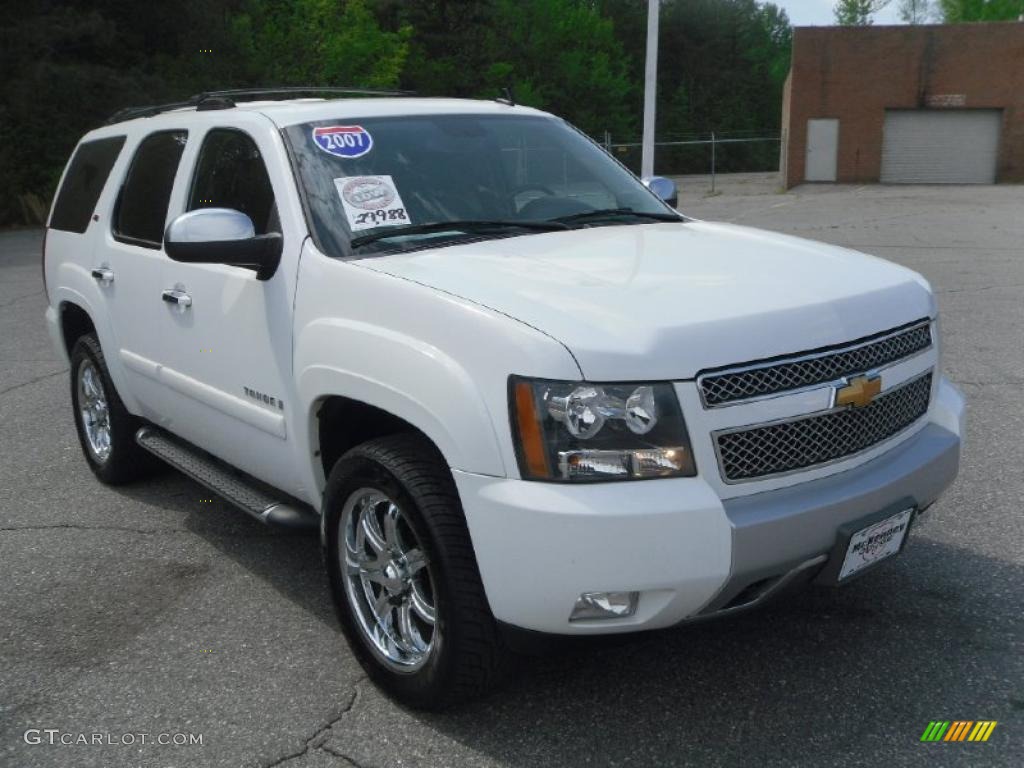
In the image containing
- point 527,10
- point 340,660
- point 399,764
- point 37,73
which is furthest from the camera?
point 527,10

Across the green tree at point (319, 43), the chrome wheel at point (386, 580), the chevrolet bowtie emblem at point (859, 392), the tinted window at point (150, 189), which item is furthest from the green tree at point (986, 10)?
the chrome wheel at point (386, 580)

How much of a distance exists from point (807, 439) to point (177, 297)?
265 centimetres

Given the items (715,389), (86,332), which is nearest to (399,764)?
(715,389)

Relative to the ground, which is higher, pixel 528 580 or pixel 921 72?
pixel 921 72

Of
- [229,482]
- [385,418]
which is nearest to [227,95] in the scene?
[229,482]

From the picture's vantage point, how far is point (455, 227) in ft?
12.6

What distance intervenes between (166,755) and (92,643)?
0.90 m

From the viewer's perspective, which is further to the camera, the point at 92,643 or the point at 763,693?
the point at 92,643

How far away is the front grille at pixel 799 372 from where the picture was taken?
9.22 ft

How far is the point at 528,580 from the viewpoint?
277 centimetres

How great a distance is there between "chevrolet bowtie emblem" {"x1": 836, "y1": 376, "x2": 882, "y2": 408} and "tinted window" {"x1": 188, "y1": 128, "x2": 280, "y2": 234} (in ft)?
6.74

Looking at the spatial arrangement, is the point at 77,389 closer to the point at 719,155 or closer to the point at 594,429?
the point at 594,429

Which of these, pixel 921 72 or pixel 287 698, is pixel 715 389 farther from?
pixel 921 72

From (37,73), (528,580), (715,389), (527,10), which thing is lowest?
(528,580)
